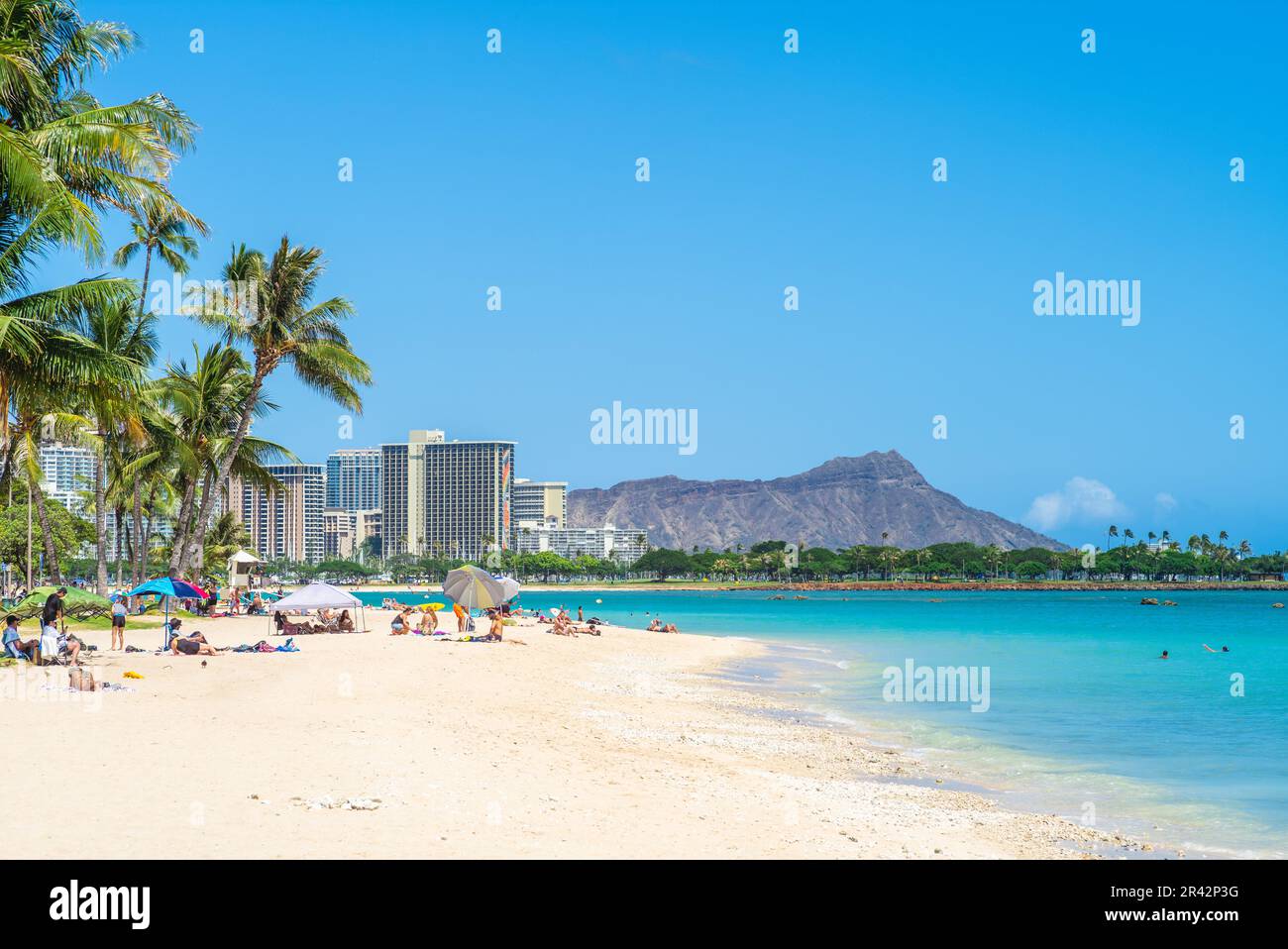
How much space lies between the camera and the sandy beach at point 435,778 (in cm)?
770

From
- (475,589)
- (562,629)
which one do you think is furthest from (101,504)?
(562,629)

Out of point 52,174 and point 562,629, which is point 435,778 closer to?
point 52,174

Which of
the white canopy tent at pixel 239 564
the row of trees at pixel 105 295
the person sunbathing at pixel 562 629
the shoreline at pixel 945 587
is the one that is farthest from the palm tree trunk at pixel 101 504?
the shoreline at pixel 945 587

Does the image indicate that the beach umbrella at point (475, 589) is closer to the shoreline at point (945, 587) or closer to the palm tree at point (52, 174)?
the palm tree at point (52, 174)

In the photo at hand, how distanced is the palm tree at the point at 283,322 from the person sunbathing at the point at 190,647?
1119cm

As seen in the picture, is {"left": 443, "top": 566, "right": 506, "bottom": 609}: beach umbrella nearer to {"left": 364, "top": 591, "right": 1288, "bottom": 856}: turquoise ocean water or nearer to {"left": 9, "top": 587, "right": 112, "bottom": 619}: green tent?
{"left": 364, "top": 591, "right": 1288, "bottom": 856}: turquoise ocean water

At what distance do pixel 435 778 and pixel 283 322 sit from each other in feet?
80.9

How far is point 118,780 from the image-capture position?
8.94m

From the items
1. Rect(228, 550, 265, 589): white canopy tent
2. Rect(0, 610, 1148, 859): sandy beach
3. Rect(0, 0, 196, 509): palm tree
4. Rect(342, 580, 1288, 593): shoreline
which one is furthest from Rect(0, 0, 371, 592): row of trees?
Rect(342, 580, 1288, 593): shoreline

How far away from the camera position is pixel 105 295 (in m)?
15.9

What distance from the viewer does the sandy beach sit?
770 cm

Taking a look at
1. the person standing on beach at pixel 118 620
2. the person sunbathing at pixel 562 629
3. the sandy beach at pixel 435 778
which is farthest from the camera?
the person sunbathing at pixel 562 629

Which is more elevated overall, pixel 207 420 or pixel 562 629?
pixel 207 420
